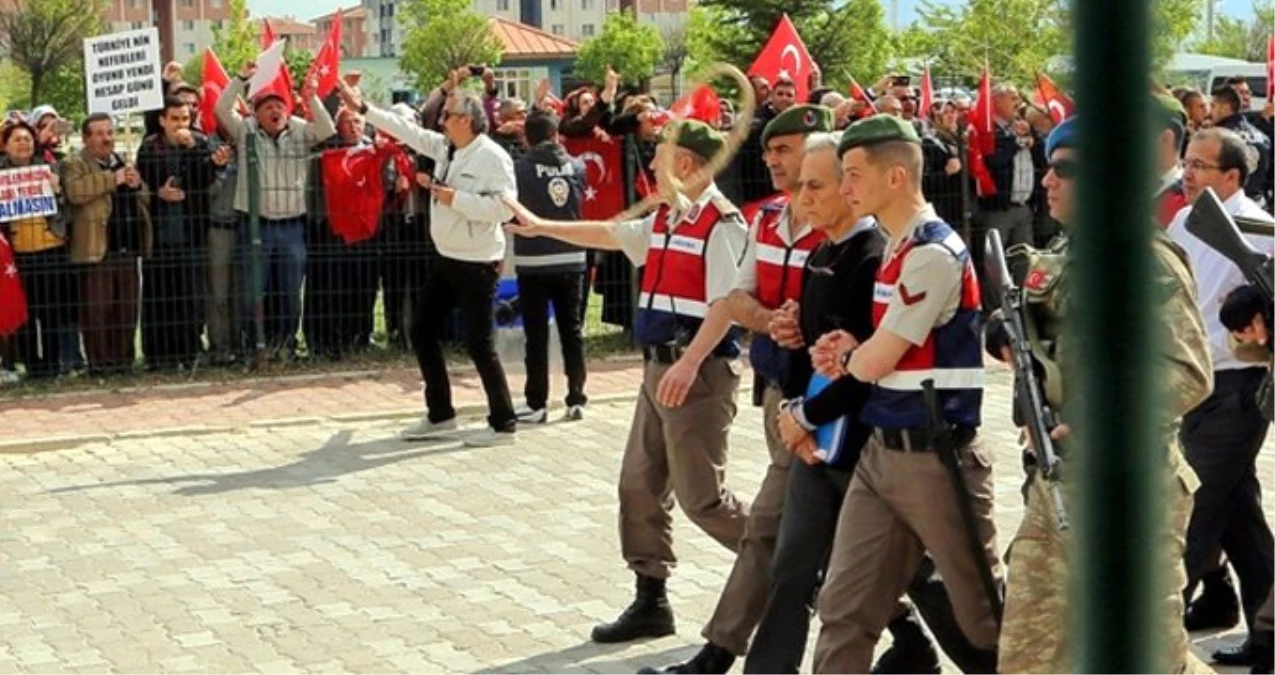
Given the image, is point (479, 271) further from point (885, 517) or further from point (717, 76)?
point (885, 517)

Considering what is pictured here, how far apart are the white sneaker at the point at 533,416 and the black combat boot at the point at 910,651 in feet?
18.0

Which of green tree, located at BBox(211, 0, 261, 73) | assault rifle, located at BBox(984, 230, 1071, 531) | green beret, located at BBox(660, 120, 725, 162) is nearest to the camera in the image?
assault rifle, located at BBox(984, 230, 1071, 531)

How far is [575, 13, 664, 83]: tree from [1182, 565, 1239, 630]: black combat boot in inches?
3529

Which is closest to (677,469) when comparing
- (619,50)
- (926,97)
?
(926,97)

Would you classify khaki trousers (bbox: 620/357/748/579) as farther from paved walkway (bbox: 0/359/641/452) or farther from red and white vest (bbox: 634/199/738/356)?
paved walkway (bbox: 0/359/641/452)

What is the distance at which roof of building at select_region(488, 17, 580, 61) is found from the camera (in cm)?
11194

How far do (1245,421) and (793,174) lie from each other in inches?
66.1

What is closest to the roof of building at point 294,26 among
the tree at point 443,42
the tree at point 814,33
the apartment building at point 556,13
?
the apartment building at point 556,13

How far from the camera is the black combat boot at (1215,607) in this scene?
22.5ft

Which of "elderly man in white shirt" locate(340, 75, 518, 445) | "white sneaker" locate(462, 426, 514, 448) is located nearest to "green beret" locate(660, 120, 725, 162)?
"elderly man in white shirt" locate(340, 75, 518, 445)

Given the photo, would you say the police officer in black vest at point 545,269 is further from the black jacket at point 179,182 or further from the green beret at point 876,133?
the green beret at point 876,133

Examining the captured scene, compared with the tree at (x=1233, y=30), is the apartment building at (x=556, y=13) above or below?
above

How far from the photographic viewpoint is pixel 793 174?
5.77 m

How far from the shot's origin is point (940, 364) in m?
5.00
